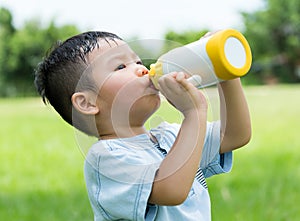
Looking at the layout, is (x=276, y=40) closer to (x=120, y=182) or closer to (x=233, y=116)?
(x=233, y=116)

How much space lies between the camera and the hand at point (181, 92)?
1.22 m

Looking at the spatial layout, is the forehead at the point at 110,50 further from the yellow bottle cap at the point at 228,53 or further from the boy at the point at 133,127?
the yellow bottle cap at the point at 228,53

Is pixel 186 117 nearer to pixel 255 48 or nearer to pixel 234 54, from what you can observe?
pixel 234 54

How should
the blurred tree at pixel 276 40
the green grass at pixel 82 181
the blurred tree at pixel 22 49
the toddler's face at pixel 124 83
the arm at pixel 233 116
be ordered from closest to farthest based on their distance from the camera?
the toddler's face at pixel 124 83 < the arm at pixel 233 116 < the green grass at pixel 82 181 < the blurred tree at pixel 22 49 < the blurred tree at pixel 276 40

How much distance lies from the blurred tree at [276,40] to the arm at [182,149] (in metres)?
22.6

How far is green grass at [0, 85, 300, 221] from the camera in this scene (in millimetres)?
2643

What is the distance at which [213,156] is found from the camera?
1.48m

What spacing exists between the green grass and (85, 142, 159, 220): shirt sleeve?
2.6 inches

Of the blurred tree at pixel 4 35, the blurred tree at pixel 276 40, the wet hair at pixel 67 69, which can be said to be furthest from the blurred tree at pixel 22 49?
the wet hair at pixel 67 69

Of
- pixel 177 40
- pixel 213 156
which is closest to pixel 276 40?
pixel 213 156

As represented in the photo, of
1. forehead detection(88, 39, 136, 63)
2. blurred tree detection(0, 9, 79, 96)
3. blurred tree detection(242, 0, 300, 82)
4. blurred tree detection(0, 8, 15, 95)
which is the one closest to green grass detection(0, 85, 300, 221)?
forehead detection(88, 39, 136, 63)

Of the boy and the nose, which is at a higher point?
the nose

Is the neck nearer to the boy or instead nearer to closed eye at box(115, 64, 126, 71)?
the boy

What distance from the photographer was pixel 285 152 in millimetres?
4195
